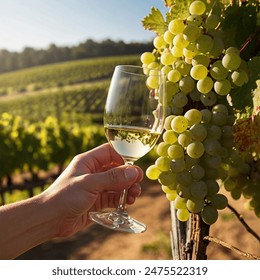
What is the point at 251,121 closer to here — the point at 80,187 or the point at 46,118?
the point at 80,187

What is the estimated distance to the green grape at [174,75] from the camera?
1.05 meters

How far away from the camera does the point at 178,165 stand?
3.39ft

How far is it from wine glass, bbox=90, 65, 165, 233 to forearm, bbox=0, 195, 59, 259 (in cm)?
20

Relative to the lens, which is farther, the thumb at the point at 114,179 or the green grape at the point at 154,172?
the thumb at the point at 114,179

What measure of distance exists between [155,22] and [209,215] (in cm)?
49

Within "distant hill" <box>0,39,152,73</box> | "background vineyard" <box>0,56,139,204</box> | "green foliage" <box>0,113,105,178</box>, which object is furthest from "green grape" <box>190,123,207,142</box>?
"distant hill" <box>0,39,152,73</box>

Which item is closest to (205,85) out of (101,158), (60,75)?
(101,158)

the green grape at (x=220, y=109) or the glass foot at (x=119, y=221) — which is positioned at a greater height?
the green grape at (x=220, y=109)

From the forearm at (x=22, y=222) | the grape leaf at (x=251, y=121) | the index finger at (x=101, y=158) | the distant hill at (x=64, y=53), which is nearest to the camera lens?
the grape leaf at (x=251, y=121)

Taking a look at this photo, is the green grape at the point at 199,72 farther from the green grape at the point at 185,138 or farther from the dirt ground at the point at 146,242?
the dirt ground at the point at 146,242

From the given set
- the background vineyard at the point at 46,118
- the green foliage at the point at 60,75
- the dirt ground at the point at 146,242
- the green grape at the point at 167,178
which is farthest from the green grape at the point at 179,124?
the green foliage at the point at 60,75

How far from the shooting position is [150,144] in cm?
121

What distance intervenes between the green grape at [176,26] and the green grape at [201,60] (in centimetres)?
7

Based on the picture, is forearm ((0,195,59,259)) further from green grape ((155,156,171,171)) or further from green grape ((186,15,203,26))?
green grape ((186,15,203,26))
